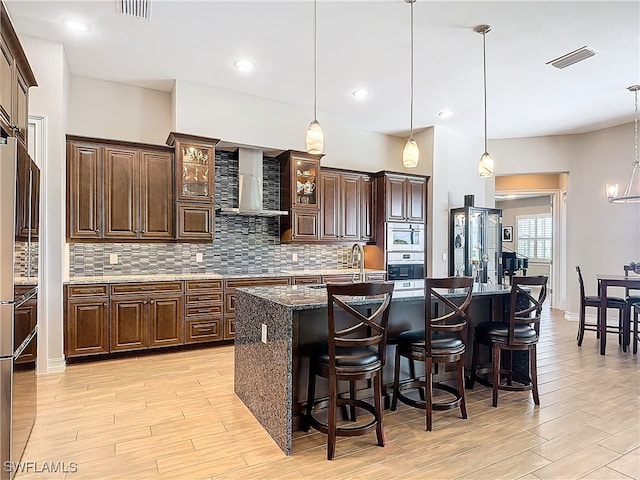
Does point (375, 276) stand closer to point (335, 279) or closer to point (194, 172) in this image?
point (335, 279)

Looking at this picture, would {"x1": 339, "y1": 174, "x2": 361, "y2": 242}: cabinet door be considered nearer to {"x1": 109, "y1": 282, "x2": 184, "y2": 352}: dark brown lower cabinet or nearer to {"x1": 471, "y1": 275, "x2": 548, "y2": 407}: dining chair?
{"x1": 109, "y1": 282, "x2": 184, "y2": 352}: dark brown lower cabinet

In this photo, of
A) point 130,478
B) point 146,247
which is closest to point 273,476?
point 130,478

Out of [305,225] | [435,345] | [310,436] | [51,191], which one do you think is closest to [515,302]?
[435,345]

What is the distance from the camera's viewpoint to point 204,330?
4.75 m

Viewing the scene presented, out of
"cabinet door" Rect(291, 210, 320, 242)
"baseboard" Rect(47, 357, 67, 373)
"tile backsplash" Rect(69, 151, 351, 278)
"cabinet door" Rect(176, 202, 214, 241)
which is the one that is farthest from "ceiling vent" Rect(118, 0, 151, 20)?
"baseboard" Rect(47, 357, 67, 373)

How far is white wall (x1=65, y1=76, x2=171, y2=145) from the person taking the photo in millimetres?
4633

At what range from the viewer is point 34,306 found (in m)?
2.71

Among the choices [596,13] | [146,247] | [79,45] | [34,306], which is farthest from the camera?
[146,247]

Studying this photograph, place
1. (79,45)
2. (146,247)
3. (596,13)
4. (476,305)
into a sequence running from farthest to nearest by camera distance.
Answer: (146,247) < (79,45) < (476,305) < (596,13)

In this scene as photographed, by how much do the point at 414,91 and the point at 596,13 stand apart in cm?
207

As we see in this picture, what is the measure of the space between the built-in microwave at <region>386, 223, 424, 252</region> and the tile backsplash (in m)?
0.94

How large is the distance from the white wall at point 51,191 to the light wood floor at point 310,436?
1.31 ft

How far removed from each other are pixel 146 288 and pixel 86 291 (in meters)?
0.58

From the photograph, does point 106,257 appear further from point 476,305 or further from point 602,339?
point 602,339
